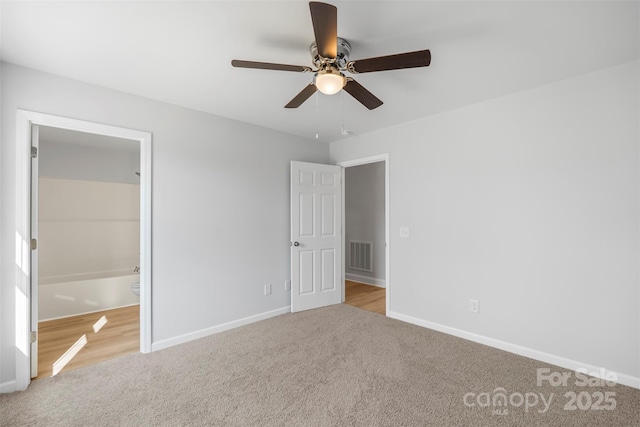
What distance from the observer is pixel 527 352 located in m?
2.69

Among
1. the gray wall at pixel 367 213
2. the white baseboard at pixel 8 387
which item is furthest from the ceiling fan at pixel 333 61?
the gray wall at pixel 367 213

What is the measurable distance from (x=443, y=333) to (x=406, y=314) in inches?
19.4

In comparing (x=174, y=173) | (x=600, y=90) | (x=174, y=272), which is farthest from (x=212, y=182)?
(x=600, y=90)

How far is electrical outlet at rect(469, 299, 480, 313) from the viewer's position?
303 cm

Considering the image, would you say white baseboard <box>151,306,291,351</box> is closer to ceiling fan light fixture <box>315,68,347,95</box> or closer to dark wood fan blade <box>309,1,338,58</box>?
ceiling fan light fixture <box>315,68,347,95</box>

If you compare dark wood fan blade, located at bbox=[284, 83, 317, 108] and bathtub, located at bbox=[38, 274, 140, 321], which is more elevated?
dark wood fan blade, located at bbox=[284, 83, 317, 108]

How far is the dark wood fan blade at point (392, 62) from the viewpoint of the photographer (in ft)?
5.31

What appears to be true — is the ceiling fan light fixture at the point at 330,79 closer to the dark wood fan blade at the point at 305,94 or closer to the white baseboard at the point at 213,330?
the dark wood fan blade at the point at 305,94

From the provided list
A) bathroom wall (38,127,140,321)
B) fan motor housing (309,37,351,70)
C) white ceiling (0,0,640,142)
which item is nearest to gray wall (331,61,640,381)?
white ceiling (0,0,640,142)

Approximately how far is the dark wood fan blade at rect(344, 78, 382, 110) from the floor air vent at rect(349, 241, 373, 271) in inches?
149

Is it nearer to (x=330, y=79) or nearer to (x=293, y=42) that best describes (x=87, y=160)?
(x=293, y=42)

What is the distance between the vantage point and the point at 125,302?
14.3 feet

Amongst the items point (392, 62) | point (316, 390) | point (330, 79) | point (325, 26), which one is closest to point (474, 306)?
point (316, 390)

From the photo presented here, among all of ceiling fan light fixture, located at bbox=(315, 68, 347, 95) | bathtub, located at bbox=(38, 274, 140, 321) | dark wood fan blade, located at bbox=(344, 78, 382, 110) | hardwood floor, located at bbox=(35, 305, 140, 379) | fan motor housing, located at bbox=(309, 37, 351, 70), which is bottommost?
hardwood floor, located at bbox=(35, 305, 140, 379)
